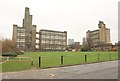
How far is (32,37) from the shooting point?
132 metres

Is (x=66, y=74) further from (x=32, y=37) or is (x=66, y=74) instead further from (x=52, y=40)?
(x=52, y=40)

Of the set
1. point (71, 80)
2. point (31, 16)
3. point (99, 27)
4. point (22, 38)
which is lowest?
point (71, 80)

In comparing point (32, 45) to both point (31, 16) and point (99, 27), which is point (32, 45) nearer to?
point (31, 16)

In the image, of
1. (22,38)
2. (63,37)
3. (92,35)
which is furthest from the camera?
(63,37)

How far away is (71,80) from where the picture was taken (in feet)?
34.3

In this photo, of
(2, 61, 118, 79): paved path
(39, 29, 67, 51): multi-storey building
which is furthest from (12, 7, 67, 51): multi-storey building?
(2, 61, 118, 79): paved path

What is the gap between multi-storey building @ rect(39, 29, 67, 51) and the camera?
139 m

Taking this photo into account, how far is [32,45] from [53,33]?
30.1m

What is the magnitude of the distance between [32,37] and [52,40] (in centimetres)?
2018

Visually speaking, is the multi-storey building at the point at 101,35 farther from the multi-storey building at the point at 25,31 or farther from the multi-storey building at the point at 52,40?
the multi-storey building at the point at 25,31

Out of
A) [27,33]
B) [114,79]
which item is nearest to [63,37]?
[27,33]

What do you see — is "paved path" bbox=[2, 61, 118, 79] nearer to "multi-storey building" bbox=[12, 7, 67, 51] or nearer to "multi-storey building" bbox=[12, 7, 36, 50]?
"multi-storey building" bbox=[12, 7, 67, 51]

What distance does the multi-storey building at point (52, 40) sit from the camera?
13902 centimetres

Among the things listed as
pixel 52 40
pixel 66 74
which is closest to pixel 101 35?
pixel 52 40
